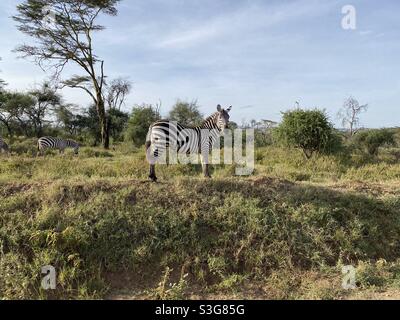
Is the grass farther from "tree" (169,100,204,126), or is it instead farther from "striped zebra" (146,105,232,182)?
"tree" (169,100,204,126)

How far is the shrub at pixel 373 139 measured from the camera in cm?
1521

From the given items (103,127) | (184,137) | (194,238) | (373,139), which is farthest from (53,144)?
(373,139)

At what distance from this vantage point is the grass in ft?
14.6

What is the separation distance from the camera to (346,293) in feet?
14.5

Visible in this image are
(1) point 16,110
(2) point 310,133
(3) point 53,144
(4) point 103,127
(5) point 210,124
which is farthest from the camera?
(1) point 16,110

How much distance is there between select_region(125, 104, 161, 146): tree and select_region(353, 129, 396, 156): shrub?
34.4 feet

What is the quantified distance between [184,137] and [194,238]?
2.04 m

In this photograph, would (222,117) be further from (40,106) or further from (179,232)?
(40,106)

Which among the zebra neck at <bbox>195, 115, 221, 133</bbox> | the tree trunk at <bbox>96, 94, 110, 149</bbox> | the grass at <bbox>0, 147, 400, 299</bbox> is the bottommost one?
the grass at <bbox>0, 147, 400, 299</bbox>

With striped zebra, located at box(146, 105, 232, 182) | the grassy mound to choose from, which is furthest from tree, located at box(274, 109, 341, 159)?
striped zebra, located at box(146, 105, 232, 182)

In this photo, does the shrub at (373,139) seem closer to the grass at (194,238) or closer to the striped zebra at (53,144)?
the grass at (194,238)

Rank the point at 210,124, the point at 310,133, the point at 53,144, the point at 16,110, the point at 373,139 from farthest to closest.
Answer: the point at 16,110 < the point at 373,139 < the point at 53,144 < the point at 310,133 < the point at 210,124

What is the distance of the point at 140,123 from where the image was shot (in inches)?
806
